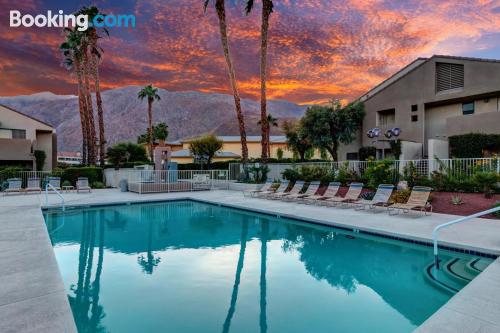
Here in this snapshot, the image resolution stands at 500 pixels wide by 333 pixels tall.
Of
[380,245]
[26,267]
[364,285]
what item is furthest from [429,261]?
[26,267]

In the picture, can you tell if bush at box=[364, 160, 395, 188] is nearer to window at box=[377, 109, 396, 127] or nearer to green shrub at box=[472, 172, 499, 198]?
green shrub at box=[472, 172, 499, 198]

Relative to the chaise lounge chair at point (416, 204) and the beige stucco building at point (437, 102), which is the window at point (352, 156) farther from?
the chaise lounge chair at point (416, 204)

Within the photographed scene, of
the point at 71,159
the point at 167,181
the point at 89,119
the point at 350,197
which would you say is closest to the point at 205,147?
the point at 89,119

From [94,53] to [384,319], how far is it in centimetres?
3034

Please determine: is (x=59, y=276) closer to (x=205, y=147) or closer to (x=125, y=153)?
(x=205, y=147)

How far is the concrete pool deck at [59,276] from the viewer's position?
3.58 m

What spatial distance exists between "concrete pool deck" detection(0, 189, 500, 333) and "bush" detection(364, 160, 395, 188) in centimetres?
326

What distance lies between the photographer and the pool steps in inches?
218

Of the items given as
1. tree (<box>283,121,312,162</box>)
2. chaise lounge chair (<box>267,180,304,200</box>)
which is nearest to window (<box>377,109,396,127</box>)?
tree (<box>283,121,312,162</box>)

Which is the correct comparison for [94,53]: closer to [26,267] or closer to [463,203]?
[26,267]

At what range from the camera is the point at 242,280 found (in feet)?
19.7

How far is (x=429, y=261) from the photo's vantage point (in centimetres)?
679

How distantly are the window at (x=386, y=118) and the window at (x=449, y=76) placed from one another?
389cm

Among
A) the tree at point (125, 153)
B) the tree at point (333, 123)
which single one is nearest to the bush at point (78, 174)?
the tree at point (125, 153)
